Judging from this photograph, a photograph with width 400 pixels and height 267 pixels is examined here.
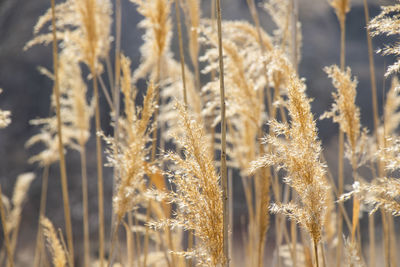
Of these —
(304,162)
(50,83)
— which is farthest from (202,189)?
(50,83)

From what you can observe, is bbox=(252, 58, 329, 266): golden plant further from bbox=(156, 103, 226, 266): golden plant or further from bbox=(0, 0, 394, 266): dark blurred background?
bbox=(0, 0, 394, 266): dark blurred background

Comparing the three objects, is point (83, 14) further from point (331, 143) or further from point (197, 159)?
point (331, 143)

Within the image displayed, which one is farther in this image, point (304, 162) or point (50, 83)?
point (50, 83)

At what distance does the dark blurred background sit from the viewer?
5.12 meters

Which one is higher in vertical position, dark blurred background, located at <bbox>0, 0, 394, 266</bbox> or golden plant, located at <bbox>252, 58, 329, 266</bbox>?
dark blurred background, located at <bbox>0, 0, 394, 266</bbox>

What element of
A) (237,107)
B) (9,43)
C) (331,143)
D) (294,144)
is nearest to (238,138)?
(237,107)

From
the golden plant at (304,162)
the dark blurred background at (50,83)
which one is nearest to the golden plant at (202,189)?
the golden plant at (304,162)

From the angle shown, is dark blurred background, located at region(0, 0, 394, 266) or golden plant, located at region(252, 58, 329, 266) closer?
golden plant, located at region(252, 58, 329, 266)

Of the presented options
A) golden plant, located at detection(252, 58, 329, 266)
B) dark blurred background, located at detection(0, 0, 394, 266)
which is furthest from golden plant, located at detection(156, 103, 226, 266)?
dark blurred background, located at detection(0, 0, 394, 266)

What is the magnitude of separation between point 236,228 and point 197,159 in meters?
4.96

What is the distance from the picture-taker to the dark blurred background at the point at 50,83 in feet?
16.8

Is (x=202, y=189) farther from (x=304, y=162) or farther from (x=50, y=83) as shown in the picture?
(x=50, y=83)

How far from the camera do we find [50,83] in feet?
18.0

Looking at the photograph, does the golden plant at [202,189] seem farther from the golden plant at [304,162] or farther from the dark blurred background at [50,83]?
the dark blurred background at [50,83]
